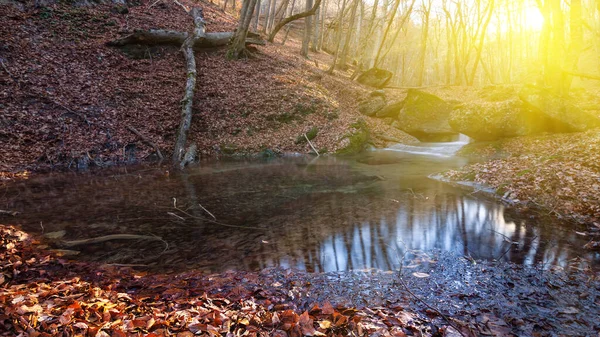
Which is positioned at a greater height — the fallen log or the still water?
the fallen log

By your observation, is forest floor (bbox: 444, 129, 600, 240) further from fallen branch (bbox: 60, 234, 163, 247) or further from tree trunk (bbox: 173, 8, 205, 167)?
tree trunk (bbox: 173, 8, 205, 167)

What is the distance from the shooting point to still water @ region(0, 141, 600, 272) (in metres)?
5.11

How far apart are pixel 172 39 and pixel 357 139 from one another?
12430 mm

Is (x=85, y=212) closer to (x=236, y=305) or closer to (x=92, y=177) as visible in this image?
(x=92, y=177)

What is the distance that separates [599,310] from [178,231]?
21.3 ft

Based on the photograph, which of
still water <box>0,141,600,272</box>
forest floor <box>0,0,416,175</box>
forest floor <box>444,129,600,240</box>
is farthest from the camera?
forest floor <box>0,0,416,175</box>

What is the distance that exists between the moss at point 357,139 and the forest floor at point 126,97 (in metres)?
0.30

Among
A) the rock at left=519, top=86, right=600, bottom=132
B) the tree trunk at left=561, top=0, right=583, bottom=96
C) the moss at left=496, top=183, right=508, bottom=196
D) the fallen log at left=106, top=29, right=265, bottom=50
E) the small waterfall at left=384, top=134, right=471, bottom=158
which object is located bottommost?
the moss at left=496, top=183, right=508, bottom=196

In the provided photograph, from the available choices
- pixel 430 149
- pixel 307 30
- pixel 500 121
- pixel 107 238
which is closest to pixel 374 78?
pixel 307 30

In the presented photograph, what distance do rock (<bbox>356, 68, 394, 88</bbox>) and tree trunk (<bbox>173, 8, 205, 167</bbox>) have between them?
47.9 feet

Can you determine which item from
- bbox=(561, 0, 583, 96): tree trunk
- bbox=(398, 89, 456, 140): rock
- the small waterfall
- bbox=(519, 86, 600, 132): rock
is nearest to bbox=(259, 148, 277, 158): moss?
the small waterfall

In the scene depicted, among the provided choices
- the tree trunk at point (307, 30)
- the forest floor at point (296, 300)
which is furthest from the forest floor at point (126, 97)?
the forest floor at point (296, 300)

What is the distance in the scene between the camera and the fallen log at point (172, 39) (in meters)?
16.8

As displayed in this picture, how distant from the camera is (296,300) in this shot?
12.4 ft
